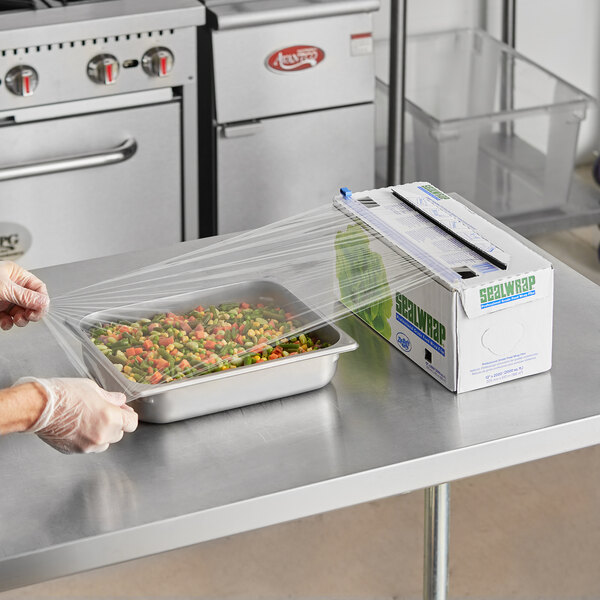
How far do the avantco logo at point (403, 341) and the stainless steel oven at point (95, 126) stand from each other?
1.28m

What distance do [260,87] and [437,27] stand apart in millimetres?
1082

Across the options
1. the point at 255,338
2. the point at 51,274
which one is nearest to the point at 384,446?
the point at 255,338

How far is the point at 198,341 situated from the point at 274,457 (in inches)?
7.7

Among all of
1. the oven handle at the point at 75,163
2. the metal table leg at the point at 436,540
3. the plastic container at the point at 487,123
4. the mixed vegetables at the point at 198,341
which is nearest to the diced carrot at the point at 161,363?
the mixed vegetables at the point at 198,341

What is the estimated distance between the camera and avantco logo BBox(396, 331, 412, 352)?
1436 millimetres

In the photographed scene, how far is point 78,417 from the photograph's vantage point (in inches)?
46.8

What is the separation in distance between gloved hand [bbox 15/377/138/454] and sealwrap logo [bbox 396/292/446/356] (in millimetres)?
388

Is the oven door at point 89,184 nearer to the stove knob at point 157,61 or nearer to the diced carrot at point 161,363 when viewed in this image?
the stove knob at point 157,61

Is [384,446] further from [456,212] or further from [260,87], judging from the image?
[260,87]

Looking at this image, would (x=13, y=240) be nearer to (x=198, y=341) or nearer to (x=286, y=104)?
(x=286, y=104)

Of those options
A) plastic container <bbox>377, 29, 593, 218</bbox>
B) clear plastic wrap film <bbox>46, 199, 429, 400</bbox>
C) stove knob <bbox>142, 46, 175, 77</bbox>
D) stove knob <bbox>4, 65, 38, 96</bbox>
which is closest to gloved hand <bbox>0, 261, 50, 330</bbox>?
clear plastic wrap film <bbox>46, 199, 429, 400</bbox>

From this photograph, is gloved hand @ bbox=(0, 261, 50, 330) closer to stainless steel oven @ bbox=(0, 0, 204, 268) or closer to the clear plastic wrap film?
the clear plastic wrap film

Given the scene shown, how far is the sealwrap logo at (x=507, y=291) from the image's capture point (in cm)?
130

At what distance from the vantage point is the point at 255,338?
1365 mm
